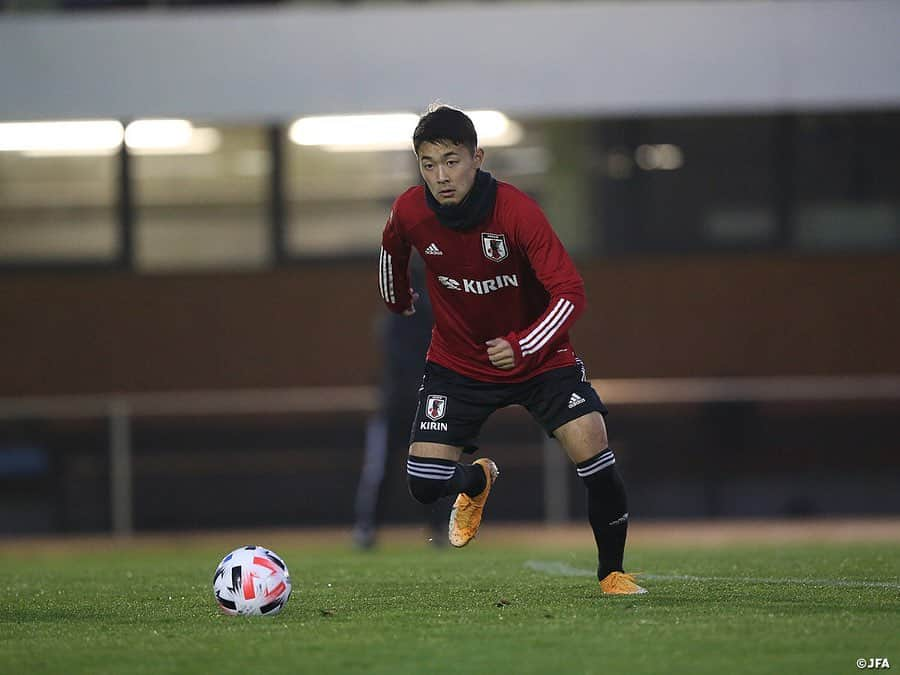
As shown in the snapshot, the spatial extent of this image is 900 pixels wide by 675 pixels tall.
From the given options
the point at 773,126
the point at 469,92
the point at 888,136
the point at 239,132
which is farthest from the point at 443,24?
the point at 888,136

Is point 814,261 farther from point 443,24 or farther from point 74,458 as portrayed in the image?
point 74,458

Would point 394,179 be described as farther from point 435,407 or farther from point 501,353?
point 501,353

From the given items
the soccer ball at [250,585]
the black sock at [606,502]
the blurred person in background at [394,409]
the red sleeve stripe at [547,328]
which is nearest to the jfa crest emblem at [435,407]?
the black sock at [606,502]

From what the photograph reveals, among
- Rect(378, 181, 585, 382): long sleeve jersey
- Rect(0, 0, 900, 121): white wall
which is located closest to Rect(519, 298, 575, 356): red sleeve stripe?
Rect(378, 181, 585, 382): long sleeve jersey

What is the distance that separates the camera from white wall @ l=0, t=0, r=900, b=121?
17.8 meters

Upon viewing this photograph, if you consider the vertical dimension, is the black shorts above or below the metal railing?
above

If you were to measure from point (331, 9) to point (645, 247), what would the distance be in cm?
438

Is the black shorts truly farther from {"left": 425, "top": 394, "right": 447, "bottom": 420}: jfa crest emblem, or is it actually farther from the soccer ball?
the soccer ball

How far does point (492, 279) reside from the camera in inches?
286

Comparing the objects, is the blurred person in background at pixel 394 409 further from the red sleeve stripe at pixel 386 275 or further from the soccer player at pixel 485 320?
the soccer player at pixel 485 320

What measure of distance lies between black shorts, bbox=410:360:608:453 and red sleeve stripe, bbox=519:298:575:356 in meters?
0.45

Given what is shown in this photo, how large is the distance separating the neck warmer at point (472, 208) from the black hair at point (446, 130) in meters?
0.16

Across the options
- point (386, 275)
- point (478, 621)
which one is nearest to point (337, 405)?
point (386, 275)

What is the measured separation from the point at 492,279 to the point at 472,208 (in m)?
0.35
